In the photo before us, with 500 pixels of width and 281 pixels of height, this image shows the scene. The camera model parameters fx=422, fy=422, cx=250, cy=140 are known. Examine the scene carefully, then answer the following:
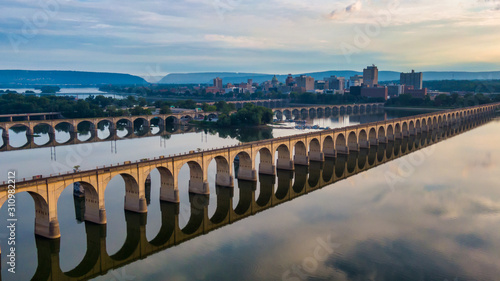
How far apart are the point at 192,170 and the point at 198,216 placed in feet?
29.1

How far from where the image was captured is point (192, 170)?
2477 inches

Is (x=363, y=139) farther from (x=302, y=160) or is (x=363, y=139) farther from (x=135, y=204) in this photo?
(x=135, y=204)

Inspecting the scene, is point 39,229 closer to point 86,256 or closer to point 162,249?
point 86,256

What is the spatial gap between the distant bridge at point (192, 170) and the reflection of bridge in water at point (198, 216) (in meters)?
1.39

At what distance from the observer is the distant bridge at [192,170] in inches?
1783

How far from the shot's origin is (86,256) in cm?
4422

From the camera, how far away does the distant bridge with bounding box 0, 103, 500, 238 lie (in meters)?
45.3

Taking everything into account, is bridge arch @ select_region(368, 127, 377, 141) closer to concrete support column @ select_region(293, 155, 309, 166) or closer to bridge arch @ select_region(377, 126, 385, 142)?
bridge arch @ select_region(377, 126, 385, 142)

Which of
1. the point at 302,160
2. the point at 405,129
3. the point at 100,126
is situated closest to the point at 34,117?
the point at 100,126

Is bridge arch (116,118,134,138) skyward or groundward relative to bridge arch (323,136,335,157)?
groundward

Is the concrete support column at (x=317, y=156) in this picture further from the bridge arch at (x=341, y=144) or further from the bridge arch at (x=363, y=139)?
the bridge arch at (x=363, y=139)

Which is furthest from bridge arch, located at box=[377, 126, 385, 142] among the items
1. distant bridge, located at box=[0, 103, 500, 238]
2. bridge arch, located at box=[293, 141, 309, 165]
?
bridge arch, located at box=[293, 141, 309, 165]

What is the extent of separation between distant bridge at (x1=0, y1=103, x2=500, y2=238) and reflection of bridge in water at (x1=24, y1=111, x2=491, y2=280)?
54.9 inches

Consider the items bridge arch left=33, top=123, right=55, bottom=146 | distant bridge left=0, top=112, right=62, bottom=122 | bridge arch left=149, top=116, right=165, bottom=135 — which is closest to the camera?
bridge arch left=33, top=123, right=55, bottom=146
